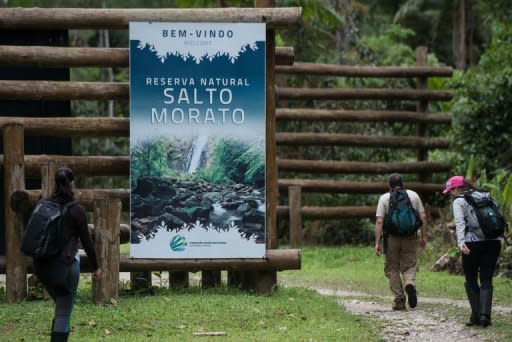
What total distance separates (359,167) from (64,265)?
1388cm

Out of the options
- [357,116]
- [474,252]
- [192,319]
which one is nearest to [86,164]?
[192,319]

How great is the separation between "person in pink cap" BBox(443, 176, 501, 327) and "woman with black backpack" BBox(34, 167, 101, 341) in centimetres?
451

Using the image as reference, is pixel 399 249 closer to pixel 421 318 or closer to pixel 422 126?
pixel 421 318

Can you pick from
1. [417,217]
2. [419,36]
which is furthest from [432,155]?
→ [419,36]

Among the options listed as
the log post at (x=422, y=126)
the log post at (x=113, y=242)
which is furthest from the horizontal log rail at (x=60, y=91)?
the log post at (x=422, y=126)

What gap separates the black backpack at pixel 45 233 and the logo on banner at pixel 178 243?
12.6 feet

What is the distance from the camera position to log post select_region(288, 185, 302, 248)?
2156cm

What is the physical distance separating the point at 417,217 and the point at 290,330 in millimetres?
3341

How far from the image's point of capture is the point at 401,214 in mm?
13641

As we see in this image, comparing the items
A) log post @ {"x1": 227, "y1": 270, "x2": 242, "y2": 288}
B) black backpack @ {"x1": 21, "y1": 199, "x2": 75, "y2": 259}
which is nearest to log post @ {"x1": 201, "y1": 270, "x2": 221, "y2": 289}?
log post @ {"x1": 227, "y1": 270, "x2": 242, "y2": 288}

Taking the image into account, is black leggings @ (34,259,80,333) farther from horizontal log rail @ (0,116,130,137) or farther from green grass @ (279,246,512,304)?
green grass @ (279,246,512,304)

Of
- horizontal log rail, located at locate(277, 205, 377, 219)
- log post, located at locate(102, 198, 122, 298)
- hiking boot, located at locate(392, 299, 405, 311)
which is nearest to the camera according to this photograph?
log post, located at locate(102, 198, 122, 298)

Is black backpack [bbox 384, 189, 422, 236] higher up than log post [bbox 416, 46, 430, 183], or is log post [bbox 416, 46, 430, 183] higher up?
log post [bbox 416, 46, 430, 183]

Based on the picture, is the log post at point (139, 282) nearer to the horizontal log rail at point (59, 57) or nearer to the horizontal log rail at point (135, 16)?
the horizontal log rail at point (59, 57)
